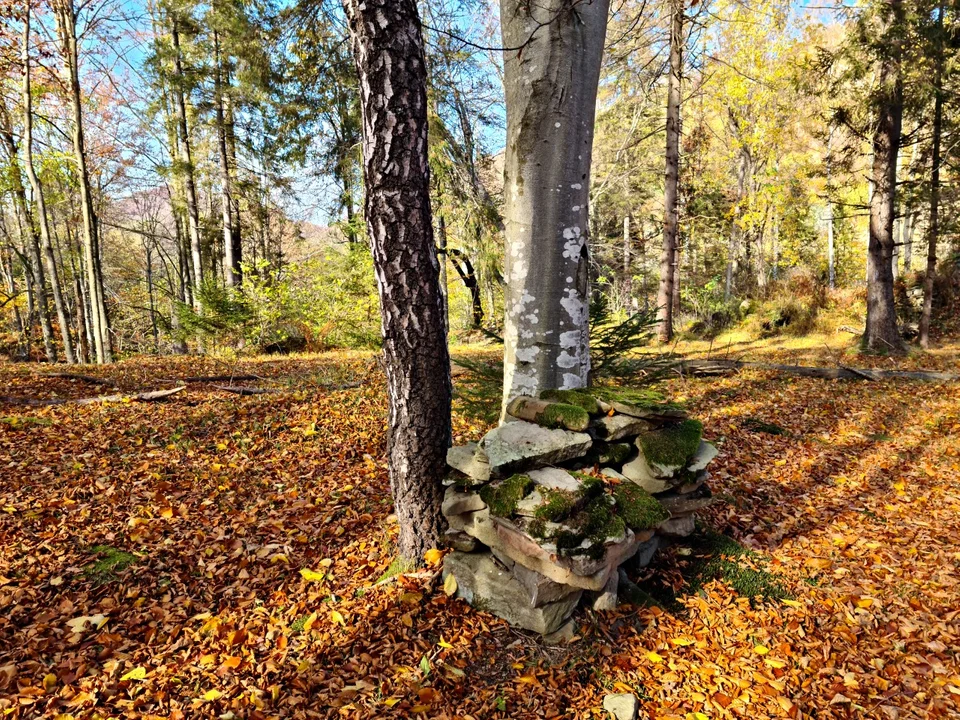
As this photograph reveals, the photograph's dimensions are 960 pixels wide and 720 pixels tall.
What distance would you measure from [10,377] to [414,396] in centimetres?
813

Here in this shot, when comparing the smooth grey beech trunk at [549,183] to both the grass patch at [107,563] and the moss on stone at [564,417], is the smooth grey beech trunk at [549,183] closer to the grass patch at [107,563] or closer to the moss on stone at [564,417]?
the moss on stone at [564,417]

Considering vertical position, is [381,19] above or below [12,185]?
below

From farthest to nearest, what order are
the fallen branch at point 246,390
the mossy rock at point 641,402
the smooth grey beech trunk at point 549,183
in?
the fallen branch at point 246,390
the smooth grey beech trunk at point 549,183
the mossy rock at point 641,402

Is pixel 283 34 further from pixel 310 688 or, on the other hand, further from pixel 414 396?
pixel 310 688

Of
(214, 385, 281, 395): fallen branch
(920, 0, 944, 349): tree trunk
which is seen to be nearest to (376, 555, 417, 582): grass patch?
(214, 385, 281, 395): fallen branch

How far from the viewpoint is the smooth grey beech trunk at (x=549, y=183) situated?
3.57 meters

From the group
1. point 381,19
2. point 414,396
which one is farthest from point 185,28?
point 414,396

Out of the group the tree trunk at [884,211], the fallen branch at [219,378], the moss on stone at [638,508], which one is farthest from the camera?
the tree trunk at [884,211]

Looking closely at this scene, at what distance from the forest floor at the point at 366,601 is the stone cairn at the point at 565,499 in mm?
234

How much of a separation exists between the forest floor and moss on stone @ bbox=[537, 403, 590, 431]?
1175 mm

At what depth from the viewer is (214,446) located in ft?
16.6

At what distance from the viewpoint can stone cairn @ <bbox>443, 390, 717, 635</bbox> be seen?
104 inches

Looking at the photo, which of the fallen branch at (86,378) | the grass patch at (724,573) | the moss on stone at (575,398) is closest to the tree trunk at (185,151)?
the fallen branch at (86,378)

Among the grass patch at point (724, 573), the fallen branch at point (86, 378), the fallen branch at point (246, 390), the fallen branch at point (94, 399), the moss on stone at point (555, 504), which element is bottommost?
the grass patch at point (724, 573)
